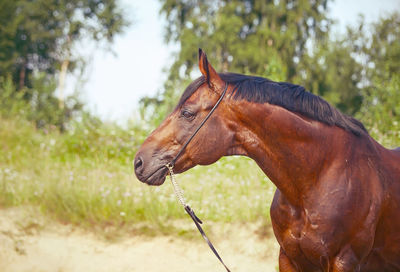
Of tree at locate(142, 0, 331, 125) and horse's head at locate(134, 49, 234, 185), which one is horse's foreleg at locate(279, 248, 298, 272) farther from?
tree at locate(142, 0, 331, 125)

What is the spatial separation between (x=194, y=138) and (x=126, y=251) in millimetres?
3450

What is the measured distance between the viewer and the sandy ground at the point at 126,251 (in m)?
4.82

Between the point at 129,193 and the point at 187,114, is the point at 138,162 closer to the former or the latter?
the point at 187,114

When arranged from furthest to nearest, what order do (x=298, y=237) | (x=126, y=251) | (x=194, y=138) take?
(x=126, y=251) → (x=194, y=138) → (x=298, y=237)

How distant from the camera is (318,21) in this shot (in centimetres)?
2159

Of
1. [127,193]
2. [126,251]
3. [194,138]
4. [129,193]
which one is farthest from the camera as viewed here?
[129,193]

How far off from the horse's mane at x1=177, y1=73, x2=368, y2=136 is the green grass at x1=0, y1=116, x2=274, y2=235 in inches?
129

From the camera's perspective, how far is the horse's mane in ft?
7.04

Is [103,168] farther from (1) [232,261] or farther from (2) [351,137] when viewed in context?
(2) [351,137]

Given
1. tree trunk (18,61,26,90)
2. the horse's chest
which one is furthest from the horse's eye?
tree trunk (18,61,26,90)

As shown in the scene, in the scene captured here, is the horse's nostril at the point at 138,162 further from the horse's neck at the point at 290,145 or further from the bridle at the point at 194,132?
the horse's neck at the point at 290,145

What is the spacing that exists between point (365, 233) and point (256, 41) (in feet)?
67.3

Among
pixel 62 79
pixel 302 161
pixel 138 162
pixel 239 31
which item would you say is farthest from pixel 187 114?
pixel 62 79

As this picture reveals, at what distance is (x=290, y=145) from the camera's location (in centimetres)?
213
